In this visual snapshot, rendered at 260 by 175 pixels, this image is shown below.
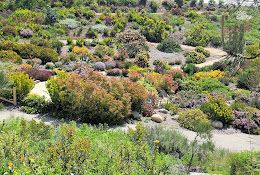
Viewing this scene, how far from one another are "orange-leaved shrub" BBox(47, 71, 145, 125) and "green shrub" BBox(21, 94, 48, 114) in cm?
43

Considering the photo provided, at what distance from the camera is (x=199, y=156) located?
5.95 meters

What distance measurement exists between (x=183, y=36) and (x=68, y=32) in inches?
438

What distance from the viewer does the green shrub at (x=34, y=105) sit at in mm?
8123

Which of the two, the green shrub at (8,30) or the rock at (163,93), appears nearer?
the rock at (163,93)

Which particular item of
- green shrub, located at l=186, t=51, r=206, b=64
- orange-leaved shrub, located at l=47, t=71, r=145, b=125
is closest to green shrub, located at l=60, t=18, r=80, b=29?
green shrub, located at l=186, t=51, r=206, b=64

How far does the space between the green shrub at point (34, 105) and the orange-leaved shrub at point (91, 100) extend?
43 cm

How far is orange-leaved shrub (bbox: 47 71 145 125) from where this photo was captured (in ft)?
24.9

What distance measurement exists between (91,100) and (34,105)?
2137mm

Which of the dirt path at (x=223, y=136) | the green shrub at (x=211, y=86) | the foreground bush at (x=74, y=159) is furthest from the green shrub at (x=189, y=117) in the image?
the foreground bush at (x=74, y=159)

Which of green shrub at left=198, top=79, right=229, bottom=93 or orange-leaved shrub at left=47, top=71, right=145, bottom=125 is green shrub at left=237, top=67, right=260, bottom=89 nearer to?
green shrub at left=198, top=79, right=229, bottom=93

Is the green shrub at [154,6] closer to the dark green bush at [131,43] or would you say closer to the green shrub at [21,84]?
the dark green bush at [131,43]

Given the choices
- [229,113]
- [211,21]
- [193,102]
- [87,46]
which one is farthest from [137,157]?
[211,21]

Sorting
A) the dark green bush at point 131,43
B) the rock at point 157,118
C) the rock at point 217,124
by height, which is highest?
the dark green bush at point 131,43

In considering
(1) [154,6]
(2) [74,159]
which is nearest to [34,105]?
(2) [74,159]
